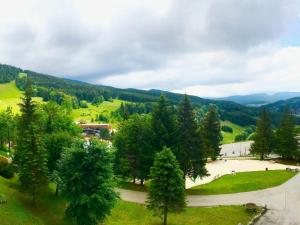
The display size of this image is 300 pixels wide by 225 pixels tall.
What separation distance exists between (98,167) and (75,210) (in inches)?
171

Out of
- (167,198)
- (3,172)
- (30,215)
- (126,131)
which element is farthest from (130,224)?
(126,131)

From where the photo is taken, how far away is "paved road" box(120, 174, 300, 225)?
137 ft

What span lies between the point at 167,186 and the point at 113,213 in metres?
7.68

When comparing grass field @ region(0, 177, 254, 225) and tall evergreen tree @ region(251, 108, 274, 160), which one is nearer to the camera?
grass field @ region(0, 177, 254, 225)

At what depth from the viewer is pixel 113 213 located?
40.4 m

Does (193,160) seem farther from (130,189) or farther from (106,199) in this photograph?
(106,199)

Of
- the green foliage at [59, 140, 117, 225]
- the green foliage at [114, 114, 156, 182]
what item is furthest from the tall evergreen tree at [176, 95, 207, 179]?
the green foliage at [59, 140, 117, 225]

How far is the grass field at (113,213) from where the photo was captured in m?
35.1

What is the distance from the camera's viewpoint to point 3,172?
148ft

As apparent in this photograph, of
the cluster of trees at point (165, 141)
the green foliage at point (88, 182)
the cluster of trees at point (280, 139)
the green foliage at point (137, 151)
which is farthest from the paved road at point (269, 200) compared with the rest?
the cluster of trees at point (280, 139)

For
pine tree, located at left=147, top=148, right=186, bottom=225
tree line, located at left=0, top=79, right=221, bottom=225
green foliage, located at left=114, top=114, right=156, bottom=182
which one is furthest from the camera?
green foliage, located at left=114, top=114, right=156, bottom=182

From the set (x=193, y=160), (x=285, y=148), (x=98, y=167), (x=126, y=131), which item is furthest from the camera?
(x=285, y=148)

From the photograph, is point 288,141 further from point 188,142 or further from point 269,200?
point 188,142

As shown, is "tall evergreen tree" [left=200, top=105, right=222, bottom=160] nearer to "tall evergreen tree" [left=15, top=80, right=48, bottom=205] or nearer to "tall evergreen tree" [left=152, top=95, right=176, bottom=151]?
"tall evergreen tree" [left=152, top=95, right=176, bottom=151]
